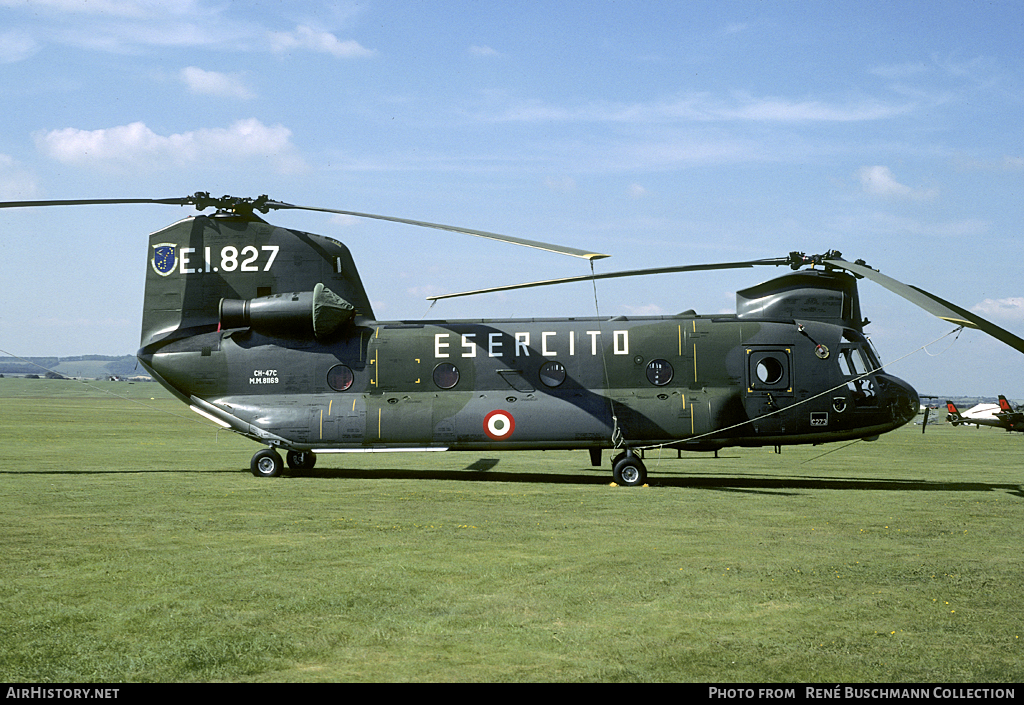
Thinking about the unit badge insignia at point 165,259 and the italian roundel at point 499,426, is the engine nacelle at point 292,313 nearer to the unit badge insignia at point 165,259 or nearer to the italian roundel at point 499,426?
the unit badge insignia at point 165,259

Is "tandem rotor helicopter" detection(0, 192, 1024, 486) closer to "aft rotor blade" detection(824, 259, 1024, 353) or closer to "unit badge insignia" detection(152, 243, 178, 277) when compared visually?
"unit badge insignia" detection(152, 243, 178, 277)

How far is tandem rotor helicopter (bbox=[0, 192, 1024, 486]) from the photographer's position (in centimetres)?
2145

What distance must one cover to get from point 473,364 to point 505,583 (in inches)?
513

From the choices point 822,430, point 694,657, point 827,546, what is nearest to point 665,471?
point 822,430

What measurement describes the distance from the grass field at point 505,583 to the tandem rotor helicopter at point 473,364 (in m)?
2.06

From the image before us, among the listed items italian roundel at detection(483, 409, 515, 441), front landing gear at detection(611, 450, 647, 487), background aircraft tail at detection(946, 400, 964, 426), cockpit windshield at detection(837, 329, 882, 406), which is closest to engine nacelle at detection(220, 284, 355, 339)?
italian roundel at detection(483, 409, 515, 441)

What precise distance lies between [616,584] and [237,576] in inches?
164

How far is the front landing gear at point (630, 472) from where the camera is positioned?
68.7 feet

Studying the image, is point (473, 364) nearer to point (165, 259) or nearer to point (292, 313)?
point (292, 313)

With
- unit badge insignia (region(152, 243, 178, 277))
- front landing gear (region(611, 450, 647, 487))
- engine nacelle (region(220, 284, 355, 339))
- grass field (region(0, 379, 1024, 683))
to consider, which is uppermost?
unit badge insignia (region(152, 243, 178, 277))

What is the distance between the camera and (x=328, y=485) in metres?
20.5

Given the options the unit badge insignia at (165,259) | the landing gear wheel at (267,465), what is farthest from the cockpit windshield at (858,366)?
the unit badge insignia at (165,259)

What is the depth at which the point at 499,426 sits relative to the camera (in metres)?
21.7

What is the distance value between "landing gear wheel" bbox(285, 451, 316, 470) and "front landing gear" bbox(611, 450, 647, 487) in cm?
848
